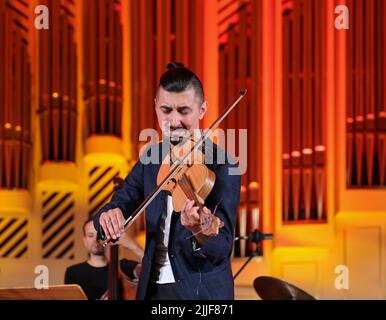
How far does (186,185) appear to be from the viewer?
11.4 feet

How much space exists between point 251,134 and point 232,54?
1.42 feet

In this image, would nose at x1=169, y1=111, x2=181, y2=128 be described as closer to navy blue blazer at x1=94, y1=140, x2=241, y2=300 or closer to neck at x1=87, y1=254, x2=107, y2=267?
navy blue blazer at x1=94, y1=140, x2=241, y2=300

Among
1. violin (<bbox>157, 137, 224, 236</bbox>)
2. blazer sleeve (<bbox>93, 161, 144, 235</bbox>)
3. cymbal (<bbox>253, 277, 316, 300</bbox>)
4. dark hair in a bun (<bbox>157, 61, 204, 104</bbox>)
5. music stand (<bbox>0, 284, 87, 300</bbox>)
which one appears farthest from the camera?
cymbal (<bbox>253, 277, 316, 300</bbox>)

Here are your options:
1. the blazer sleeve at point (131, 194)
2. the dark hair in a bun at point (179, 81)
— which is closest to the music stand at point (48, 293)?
the blazer sleeve at point (131, 194)

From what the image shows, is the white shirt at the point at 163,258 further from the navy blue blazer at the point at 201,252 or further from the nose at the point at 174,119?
the nose at the point at 174,119

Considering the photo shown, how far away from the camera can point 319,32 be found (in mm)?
5328

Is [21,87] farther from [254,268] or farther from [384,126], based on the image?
[384,126]

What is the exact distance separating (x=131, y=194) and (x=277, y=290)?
3.99ft

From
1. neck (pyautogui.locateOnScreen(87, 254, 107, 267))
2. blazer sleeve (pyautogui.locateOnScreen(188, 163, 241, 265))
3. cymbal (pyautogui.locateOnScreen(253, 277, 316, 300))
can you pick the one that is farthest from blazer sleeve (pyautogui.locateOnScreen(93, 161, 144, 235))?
neck (pyautogui.locateOnScreen(87, 254, 107, 267))

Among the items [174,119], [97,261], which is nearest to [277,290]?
[97,261]

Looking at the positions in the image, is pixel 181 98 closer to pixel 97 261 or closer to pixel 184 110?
pixel 184 110

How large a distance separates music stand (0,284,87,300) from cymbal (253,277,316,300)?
0.91 m

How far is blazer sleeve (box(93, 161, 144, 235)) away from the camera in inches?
145

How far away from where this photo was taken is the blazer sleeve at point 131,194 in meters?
3.67
